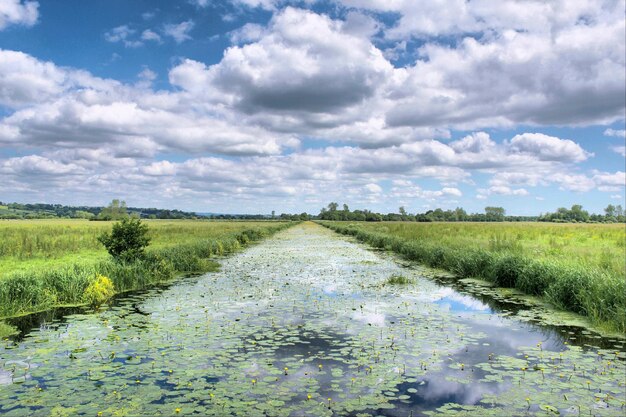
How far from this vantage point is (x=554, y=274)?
14.3m

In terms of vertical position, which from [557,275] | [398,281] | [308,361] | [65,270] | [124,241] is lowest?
[308,361]

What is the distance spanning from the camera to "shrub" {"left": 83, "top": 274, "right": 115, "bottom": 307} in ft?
44.2

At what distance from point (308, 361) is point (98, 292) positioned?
8.87m

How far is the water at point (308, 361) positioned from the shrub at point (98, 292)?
62 cm

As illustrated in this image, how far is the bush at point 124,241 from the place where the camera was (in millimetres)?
18422

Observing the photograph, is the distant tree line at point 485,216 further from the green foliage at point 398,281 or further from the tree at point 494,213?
the green foliage at point 398,281

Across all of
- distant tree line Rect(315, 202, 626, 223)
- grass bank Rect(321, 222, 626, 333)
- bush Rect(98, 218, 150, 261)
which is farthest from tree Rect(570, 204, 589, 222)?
bush Rect(98, 218, 150, 261)

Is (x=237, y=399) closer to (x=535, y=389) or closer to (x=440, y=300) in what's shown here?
(x=535, y=389)

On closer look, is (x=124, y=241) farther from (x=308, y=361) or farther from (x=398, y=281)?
(x=308, y=361)

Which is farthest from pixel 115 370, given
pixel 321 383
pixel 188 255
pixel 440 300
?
pixel 188 255

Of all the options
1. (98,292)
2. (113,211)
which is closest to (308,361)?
(98,292)

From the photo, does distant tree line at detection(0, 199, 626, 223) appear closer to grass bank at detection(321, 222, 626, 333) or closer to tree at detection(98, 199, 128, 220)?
tree at detection(98, 199, 128, 220)

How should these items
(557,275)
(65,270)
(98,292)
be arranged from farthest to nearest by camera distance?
1. (65,270)
2. (557,275)
3. (98,292)

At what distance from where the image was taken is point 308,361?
7.95 m
